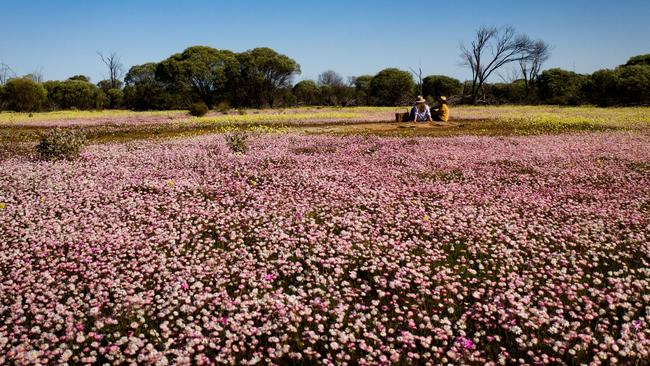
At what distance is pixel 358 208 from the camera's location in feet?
29.2

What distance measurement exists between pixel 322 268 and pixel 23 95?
226 feet

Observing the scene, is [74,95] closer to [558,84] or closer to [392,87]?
[392,87]

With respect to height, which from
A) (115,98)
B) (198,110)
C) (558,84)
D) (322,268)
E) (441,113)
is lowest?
(322,268)

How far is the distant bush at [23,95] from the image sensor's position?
59.3 metres

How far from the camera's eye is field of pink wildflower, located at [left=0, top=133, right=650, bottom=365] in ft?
14.5

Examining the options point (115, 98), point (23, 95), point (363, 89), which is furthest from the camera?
point (363, 89)

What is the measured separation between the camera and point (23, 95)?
59406 millimetres

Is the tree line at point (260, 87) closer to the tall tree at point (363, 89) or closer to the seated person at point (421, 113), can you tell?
the tall tree at point (363, 89)

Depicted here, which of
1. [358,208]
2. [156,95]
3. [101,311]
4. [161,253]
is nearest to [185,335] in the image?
[101,311]

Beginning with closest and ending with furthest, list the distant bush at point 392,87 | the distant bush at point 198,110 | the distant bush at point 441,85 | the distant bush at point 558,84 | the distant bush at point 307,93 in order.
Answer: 1. the distant bush at point 198,110
2. the distant bush at point 558,84
3. the distant bush at point 392,87
4. the distant bush at point 441,85
5. the distant bush at point 307,93

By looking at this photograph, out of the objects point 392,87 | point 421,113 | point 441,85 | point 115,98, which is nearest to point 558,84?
point 441,85

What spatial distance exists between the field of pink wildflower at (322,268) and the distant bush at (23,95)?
193 feet

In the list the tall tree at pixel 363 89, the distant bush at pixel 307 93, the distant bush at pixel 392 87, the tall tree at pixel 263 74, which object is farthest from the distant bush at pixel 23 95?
the distant bush at pixel 392 87

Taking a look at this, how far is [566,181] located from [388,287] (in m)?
8.45
